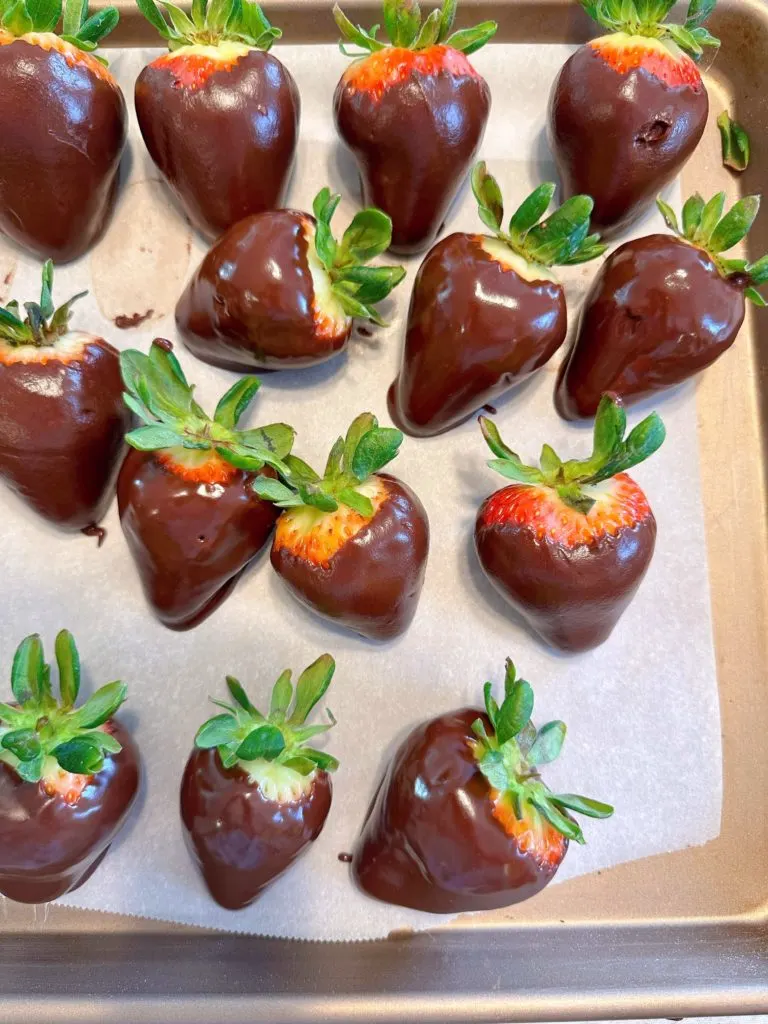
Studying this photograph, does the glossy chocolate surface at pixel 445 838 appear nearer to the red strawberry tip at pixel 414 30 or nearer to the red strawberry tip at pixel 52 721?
the red strawberry tip at pixel 52 721

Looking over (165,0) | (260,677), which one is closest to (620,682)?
(260,677)

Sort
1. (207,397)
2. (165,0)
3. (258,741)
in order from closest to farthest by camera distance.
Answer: (258,741), (165,0), (207,397)

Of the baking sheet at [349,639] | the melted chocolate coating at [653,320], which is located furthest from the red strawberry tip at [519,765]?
the melted chocolate coating at [653,320]

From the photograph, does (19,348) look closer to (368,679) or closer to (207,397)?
(207,397)

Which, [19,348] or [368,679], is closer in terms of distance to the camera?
[19,348]

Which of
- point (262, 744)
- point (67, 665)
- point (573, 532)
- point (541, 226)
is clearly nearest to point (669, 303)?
point (541, 226)

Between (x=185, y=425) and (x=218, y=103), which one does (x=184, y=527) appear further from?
(x=218, y=103)
